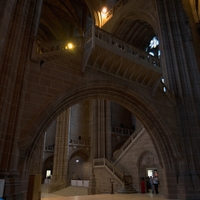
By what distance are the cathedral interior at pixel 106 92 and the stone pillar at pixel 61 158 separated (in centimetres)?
10

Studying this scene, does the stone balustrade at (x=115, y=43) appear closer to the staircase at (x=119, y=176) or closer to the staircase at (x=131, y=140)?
the staircase at (x=131, y=140)

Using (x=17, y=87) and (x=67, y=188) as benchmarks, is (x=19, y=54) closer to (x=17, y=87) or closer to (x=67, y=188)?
(x=17, y=87)

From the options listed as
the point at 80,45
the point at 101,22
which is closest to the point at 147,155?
the point at 80,45

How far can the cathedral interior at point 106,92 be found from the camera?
209 inches

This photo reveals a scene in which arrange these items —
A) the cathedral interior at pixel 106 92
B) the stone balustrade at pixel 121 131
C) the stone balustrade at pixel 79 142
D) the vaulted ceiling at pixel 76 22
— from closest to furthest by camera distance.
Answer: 1. the cathedral interior at pixel 106 92
2. the vaulted ceiling at pixel 76 22
3. the stone balustrade at pixel 121 131
4. the stone balustrade at pixel 79 142

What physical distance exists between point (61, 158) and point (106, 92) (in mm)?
11515

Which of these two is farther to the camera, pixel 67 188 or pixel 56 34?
pixel 56 34

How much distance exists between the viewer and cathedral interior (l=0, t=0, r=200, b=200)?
17.4 feet

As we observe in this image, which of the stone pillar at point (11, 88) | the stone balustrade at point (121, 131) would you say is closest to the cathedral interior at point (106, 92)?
the stone pillar at point (11, 88)

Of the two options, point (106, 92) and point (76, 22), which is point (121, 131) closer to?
point (106, 92)

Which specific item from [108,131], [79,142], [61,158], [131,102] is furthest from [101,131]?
[131,102]

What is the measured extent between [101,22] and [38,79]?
1346cm

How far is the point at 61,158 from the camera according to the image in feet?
57.8

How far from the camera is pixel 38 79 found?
6355 mm
